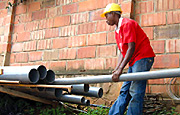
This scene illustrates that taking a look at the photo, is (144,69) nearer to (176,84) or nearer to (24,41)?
(176,84)

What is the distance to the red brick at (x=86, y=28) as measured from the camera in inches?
209

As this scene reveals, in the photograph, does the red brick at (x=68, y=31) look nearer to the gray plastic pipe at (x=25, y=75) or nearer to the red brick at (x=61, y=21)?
the red brick at (x=61, y=21)

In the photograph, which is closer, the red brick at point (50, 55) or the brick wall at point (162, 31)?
the brick wall at point (162, 31)

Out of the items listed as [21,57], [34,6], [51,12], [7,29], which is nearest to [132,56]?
[51,12]

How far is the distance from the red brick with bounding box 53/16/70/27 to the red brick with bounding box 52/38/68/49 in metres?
0.38

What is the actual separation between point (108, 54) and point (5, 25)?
3654 millimetres

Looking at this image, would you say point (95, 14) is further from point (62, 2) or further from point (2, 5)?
point (2, 5)

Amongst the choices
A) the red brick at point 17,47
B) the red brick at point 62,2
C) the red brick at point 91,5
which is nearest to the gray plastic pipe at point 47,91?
the red brick at point 91,5

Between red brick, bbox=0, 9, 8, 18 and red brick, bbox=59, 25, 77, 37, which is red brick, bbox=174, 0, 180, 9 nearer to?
red brick, bbox=59, 25, 77, 37

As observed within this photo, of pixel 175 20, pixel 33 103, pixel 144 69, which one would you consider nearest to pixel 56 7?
pixel 33 103

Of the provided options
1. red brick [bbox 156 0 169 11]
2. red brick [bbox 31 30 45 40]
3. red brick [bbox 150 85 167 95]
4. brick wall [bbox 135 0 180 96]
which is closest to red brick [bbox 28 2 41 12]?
red brick [bbox 31 30 45 40]

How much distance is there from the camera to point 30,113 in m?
4.88

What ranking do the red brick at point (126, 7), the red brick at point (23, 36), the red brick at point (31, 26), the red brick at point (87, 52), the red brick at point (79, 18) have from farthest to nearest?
the red brick at point (23, 36) → the red brick at point (31, 26) → the red brick at point (79, 18) → the red brick at point (87, 52) → the red brick at point (126, 7)

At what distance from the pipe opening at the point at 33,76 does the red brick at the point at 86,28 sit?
6.34 feet
